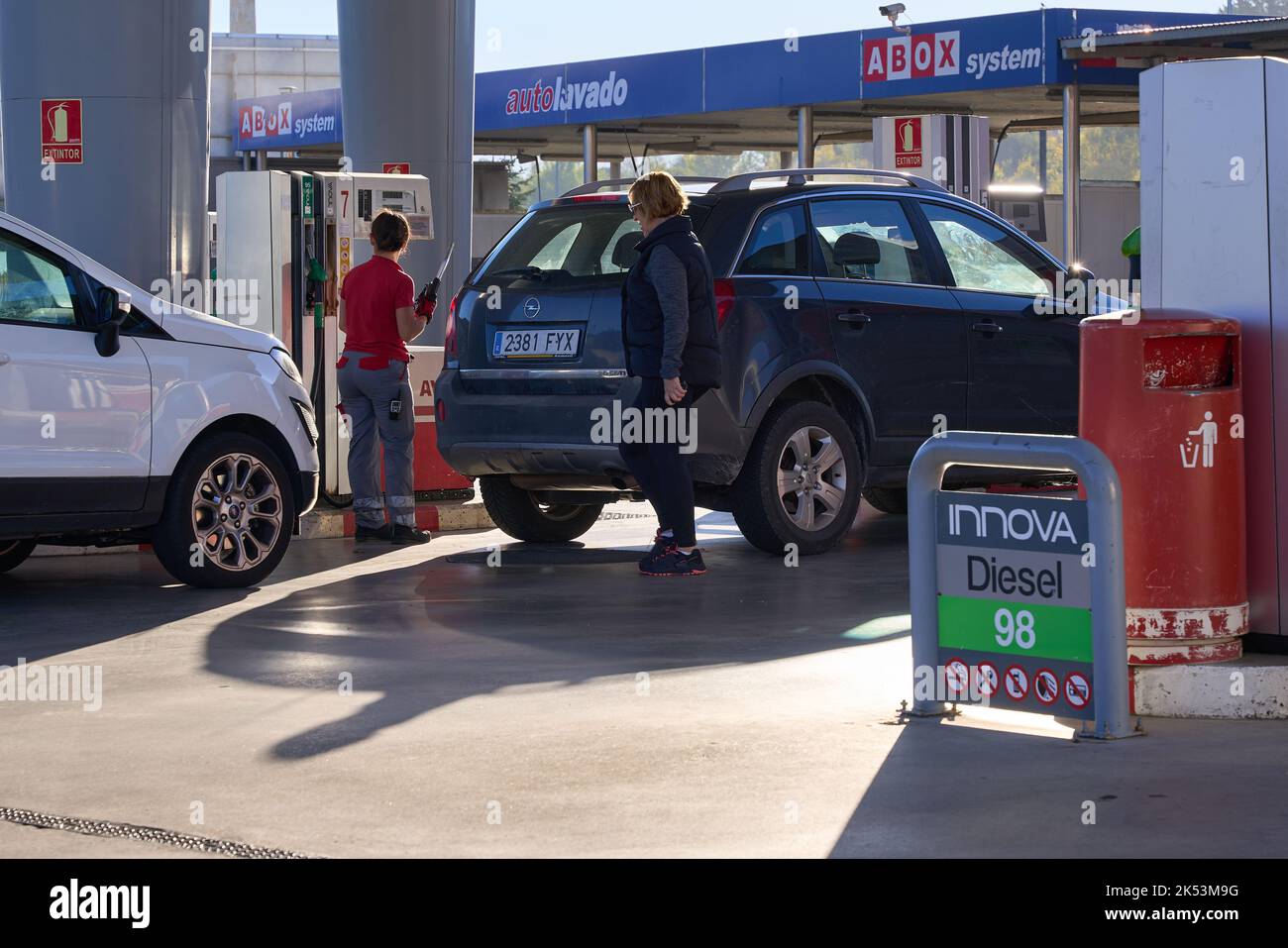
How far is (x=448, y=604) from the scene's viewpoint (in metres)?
9.33

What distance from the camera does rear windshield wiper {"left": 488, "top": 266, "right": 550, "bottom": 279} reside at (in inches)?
422

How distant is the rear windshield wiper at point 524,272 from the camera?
10711mm

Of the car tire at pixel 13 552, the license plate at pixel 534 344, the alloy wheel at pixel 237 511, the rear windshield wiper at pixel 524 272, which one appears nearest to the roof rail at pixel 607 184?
the rear windshield wiper at pixel 524 272

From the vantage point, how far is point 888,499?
13.2 meters

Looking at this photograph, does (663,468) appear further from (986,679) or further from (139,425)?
(986,679)

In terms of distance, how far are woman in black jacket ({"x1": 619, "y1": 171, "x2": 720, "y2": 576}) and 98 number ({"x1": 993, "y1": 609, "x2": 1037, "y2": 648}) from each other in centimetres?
377

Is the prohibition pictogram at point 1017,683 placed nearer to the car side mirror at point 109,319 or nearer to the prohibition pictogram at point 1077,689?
the prohibition pictogram at point 1077,689

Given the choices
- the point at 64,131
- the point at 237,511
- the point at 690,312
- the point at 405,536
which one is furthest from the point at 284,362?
the point at 64,131

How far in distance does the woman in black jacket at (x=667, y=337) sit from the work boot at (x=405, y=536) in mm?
2315

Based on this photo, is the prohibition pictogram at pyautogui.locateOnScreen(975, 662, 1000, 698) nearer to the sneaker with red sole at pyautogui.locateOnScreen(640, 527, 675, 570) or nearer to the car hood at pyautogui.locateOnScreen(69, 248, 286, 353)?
the sneaker with red sole at pyautogui.locateOnScreen(640, 527, 675, 570)

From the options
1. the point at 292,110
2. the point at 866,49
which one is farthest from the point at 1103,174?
the point at 866,49

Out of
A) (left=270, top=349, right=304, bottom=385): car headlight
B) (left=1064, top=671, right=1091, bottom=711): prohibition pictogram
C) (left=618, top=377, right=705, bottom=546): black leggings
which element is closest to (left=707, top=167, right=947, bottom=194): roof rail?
(left=618, top=377, right=705, bottom=546): black leggings

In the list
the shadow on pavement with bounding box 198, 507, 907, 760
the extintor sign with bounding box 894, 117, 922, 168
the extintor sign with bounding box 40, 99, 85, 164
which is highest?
the extintor sign with bounding box 894, 117, 922, 168

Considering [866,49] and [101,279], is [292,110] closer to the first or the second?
[866,49]
